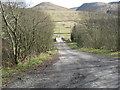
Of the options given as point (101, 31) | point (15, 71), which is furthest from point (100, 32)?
point (15, 71)

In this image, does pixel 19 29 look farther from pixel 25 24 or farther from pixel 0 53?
pixel 0 53

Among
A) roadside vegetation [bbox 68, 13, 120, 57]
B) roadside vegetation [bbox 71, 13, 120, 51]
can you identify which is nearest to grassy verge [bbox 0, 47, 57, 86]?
roadside vegetation [bbox 68, 13, 120, 57]

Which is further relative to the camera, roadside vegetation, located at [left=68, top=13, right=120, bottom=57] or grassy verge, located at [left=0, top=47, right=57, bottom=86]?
roadside vegetation, located at [left=68, top=13, right=120, bottom=57]

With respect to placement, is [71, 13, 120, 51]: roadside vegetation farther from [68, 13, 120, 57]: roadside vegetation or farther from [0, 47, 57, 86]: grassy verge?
[0, 47, 57, 86]: grassy verge

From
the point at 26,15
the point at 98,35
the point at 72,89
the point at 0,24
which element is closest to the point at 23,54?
the point at 0,24

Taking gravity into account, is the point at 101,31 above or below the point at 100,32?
above

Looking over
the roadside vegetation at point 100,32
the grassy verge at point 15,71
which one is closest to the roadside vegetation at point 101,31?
the roadside vegetation at point 100,32

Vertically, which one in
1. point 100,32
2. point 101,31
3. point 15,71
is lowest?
point 15,71

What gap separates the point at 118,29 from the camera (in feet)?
92.7

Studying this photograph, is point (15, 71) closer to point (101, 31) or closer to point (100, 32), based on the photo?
point (100, 32)

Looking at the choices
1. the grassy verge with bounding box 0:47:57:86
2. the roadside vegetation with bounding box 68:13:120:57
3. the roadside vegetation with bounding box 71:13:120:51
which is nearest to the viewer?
the grassy verge with bounding box 0:47:57:86

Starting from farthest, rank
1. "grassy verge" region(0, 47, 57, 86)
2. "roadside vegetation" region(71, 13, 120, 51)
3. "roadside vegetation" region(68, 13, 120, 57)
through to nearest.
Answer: "roadside vegetation" region(71, 13, 120, 51) < "roadside vegetation" region(68, 13, 120, 57) < "grassy verge" region(0, 47, 57, 86)

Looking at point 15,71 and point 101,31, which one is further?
point 101,31

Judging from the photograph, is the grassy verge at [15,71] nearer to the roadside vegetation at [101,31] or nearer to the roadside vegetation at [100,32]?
the roadside vegetation at [100,32]
